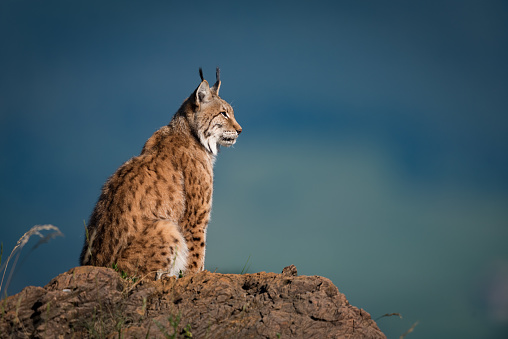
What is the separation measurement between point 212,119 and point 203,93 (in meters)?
0.51

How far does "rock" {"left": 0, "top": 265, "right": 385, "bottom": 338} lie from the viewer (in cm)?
482

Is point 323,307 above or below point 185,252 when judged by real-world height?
below

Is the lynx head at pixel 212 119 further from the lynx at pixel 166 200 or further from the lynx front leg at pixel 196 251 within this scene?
the lynx front leg at pixel 196 251

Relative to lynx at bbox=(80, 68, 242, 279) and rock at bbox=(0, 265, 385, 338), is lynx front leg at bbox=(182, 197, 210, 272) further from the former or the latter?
rock at bbox=(0, 265, 385, 338)

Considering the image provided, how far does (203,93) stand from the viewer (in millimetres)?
8664

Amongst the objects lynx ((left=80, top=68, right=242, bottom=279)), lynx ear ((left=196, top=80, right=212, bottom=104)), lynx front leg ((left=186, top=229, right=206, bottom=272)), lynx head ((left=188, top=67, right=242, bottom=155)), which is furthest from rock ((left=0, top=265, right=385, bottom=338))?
lynx ear ((left=196, top=80, right=212, bottom=104))

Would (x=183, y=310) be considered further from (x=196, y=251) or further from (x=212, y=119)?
(x=212, y=119)

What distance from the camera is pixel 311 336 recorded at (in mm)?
4871

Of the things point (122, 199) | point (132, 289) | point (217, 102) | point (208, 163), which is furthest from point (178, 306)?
point (217, 102)

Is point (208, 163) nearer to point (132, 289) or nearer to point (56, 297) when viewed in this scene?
point (132, 289)

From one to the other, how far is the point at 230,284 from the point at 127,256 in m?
1.68

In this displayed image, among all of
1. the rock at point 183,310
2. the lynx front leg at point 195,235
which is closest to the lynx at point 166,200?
the lynx front leg at point 195,235

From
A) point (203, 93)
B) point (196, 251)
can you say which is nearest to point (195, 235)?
point (196, 251)

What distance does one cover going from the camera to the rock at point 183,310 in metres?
4.82
